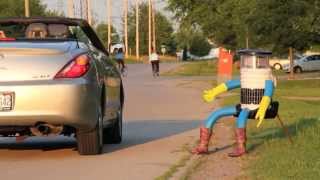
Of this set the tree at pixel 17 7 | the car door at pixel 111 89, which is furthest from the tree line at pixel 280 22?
the tree at pixel 17 7

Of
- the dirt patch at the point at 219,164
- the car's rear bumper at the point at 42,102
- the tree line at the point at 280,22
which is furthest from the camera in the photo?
the tree line at the point at 280,22

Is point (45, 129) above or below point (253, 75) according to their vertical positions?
below

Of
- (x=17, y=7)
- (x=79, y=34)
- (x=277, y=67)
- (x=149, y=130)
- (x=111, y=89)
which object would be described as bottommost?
(x=277, y=67)

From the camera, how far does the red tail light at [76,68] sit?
34.3 feet

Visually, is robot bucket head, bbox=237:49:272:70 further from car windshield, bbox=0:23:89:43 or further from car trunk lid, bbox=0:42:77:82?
car windshield, bbox=0:23:89:43

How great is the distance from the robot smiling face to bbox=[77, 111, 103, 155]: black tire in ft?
6.22

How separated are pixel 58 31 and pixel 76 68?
1.46 meters

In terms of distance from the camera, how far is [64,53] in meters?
10.6

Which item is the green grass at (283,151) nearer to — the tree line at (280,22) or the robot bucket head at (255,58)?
the robot bucket head at (255,58)

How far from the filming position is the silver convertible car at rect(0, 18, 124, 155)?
10.3m

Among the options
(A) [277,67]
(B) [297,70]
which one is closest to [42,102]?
(B) [297,70]

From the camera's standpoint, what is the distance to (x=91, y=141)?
36.1 feet

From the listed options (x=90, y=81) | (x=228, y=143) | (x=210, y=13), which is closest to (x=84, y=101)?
(x=90, y=81)

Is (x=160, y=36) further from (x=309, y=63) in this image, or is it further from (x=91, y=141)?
(x=91, y=141)
